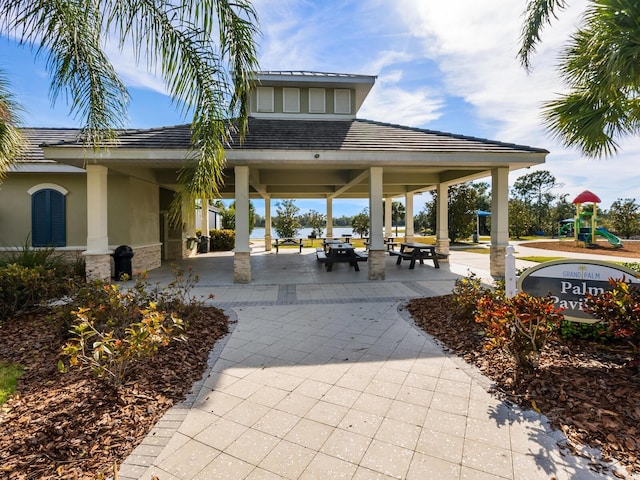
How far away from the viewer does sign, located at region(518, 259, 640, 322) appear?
4223 mm

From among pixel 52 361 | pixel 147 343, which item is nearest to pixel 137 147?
pixel 52 361

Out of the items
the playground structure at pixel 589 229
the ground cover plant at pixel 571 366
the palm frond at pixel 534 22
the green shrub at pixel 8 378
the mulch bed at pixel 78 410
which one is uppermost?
the palm frond at pixel 534 22

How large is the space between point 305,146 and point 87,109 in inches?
221

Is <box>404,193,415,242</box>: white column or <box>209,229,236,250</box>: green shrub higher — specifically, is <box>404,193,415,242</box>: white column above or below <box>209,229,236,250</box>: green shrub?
above

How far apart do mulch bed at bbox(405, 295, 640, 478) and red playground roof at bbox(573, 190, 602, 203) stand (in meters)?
23.3

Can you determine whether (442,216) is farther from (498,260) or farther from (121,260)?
(121,260)

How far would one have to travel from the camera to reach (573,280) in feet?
14.4

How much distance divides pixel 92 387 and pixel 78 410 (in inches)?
15.8

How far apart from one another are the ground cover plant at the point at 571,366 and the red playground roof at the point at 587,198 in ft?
76.1

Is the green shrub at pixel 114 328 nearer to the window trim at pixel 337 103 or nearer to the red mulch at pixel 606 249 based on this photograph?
the window trim at pixel 337 103

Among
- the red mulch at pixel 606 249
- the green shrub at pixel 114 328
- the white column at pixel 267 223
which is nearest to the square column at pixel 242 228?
the green shrub at pixel 114 328

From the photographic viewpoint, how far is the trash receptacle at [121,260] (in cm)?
956

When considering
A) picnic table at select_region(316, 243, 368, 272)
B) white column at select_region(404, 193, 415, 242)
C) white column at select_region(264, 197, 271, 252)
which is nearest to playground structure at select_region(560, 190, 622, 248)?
white column at select_region(404, 193, 415, 242)

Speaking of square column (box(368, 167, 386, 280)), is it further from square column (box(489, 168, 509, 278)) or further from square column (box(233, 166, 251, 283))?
square column (box(233, 166, 251, 283))
